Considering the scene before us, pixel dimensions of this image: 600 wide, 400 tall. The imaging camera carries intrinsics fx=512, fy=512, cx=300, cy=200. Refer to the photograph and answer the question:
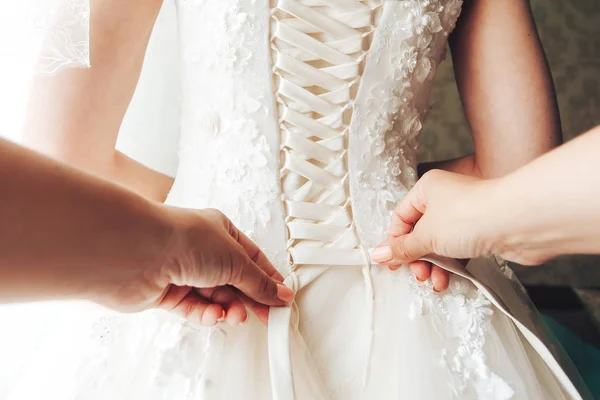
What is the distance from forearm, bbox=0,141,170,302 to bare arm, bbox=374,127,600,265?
308 mm

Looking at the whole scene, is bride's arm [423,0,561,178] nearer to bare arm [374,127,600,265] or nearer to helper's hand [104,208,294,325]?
bare arm [374,127,600,265]

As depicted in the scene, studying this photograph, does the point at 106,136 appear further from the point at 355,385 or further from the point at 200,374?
the point at 355,385

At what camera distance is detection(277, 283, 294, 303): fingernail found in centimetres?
61

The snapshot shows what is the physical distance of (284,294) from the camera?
613 millimetres

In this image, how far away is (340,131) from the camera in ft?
2.33

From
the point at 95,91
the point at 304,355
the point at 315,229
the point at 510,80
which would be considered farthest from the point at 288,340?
the point at 510,80

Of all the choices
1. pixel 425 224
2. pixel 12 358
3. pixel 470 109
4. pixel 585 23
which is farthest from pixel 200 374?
pixel 585 23

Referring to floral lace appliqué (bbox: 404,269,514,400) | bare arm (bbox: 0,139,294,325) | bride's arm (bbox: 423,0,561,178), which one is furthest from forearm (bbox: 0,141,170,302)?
bride's arm (bbox: 423,0,561,178)

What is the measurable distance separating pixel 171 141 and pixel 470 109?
0.69 metres

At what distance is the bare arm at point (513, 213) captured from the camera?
47 centimetres

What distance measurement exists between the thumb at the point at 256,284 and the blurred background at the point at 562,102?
135 cm

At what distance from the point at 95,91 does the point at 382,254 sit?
0.45 metres

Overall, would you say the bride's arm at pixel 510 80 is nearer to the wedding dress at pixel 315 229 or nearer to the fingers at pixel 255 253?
the wedding dress at pixel 315 229

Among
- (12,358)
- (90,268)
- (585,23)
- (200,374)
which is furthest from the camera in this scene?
(585,23)
